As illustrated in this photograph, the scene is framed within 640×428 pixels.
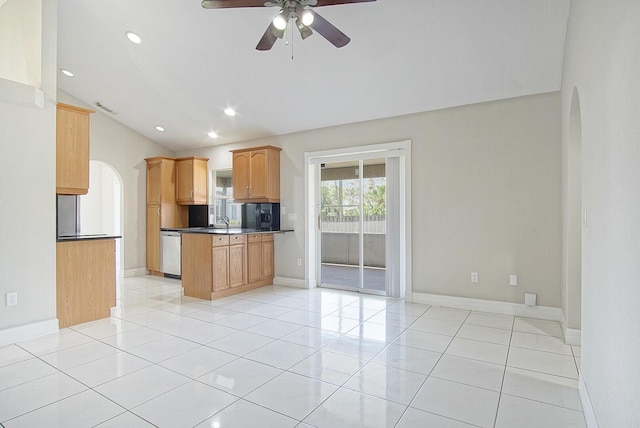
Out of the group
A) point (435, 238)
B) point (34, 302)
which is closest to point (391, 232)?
point (435, 238)

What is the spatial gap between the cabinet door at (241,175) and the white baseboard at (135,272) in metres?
2.51

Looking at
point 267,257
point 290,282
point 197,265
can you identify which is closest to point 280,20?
point 197,265

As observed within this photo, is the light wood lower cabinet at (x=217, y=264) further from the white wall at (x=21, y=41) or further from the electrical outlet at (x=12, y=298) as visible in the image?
the white wall at (x=21, y=41)

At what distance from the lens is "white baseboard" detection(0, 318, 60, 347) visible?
10.1 ft

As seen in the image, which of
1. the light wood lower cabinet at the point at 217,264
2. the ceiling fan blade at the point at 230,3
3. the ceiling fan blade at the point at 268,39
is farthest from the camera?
the light wood lower cabinet at the point at 217,264

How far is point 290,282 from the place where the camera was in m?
5.72

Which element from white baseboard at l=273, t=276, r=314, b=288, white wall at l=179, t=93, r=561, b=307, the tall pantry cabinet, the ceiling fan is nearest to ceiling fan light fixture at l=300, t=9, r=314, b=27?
the ceiling fan

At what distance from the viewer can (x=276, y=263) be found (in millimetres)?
5891

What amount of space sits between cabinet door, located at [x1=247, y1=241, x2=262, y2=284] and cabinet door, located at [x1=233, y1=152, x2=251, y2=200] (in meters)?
0.89

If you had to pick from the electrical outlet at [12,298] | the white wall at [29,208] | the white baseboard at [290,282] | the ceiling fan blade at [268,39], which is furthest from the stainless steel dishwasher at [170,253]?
the ceiling fan blade at [268,39]

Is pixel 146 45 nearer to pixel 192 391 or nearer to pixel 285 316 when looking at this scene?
pixel 285 316

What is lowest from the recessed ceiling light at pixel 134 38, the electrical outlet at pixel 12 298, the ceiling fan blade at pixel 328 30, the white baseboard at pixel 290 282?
the white baseboard at pixel 290 282

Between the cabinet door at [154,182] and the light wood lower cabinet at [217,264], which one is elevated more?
the cabinet door at [154,182]

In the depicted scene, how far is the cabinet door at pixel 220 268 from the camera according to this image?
480 centimetres
